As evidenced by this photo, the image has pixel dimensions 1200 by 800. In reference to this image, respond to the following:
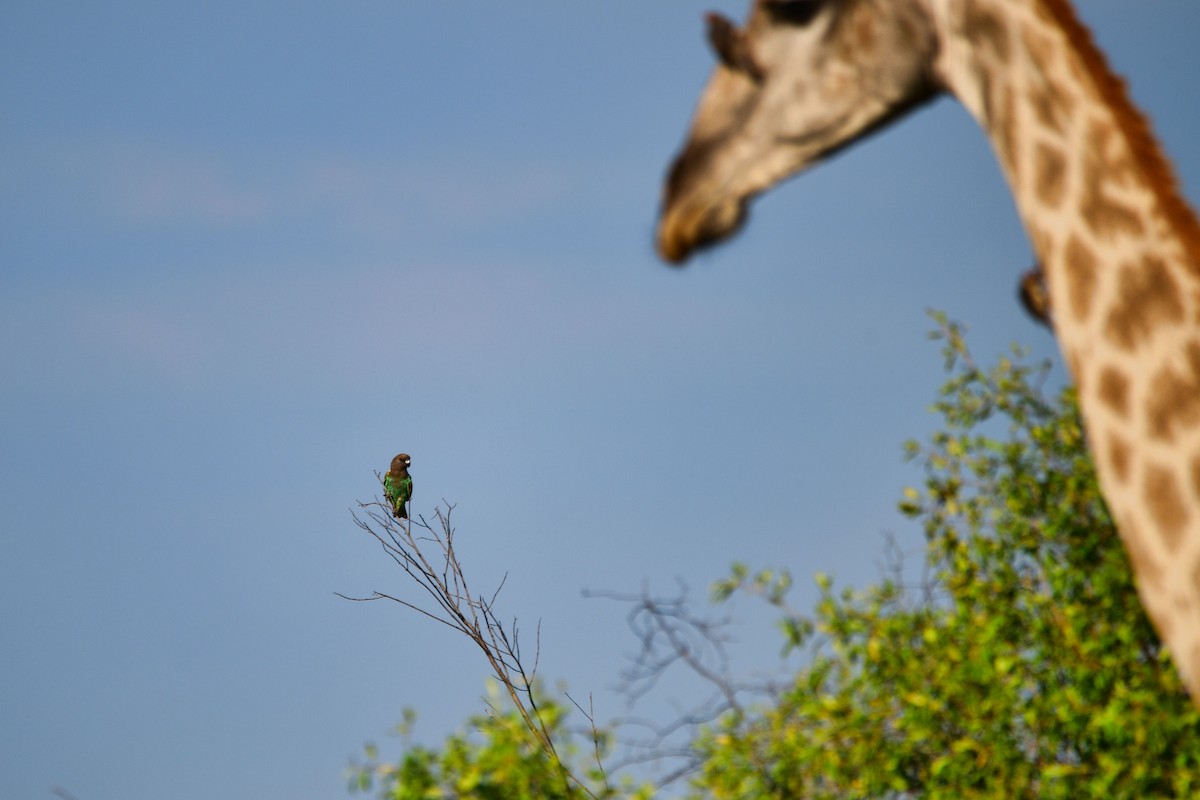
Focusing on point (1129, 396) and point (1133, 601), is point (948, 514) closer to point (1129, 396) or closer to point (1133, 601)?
point (1133, 601)

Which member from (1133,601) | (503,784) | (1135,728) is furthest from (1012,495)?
(503,784)

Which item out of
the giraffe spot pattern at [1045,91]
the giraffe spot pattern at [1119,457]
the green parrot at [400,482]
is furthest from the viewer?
the green parrot at [400,482]

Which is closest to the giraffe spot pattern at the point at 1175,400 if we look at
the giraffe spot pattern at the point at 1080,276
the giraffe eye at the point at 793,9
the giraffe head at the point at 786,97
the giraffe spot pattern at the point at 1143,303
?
the giraffe spot pattern at the point at 1143,303

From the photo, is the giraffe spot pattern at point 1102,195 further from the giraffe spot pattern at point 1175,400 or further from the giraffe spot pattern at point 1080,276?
the giraffe spot pattern at point 1175,400

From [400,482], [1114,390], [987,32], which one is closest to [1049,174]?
[987,32]

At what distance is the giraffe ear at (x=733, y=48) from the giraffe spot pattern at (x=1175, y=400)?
4.57ft

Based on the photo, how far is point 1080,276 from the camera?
3682 millimetres

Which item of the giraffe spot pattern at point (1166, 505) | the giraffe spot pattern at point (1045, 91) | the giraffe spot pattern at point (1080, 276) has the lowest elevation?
the giraffe spot pattern at point (1166, 505)

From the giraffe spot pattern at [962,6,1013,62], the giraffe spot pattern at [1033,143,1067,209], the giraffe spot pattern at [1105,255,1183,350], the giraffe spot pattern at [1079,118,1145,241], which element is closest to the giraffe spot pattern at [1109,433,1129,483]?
the giraffe spot pattern at [1105,255,1183,350]

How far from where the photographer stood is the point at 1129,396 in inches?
140

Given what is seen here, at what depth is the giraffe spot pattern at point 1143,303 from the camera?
348 centimetres

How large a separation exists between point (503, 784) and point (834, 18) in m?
4.71

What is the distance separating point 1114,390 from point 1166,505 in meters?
0.32

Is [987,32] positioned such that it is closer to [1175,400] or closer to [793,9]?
[793,9]
